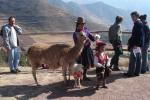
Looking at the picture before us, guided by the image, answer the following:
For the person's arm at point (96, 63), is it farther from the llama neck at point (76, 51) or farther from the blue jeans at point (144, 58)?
the blue jeans at point (144, 58)

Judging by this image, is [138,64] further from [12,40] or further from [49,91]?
[12,40]

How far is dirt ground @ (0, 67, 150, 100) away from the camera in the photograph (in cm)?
1201

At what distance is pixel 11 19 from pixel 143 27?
3.75 m

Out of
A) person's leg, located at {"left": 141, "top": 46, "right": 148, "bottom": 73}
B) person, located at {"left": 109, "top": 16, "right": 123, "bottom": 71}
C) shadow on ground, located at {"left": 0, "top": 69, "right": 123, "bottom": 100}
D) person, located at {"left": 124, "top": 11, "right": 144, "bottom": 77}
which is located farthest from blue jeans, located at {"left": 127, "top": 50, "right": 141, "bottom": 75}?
person, located at {"left": 109, "top": 16, "right": 123, "bottom": 71}

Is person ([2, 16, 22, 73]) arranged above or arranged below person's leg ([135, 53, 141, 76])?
above

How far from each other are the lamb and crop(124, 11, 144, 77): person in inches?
67.6

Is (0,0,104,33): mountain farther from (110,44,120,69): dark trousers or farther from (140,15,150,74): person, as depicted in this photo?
(140,15,150,74): person

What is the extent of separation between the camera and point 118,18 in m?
13.9

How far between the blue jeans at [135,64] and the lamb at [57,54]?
1891 millimetres

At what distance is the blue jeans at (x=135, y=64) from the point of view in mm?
13422

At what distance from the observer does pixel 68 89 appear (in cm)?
1248

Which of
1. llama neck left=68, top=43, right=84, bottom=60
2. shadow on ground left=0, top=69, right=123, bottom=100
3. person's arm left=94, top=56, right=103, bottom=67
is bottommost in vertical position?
shadow on ground left=0, top=69, right=123, bottom=100

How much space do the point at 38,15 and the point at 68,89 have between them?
174963 millimetres

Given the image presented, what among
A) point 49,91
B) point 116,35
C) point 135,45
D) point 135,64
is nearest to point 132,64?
point 135,64
